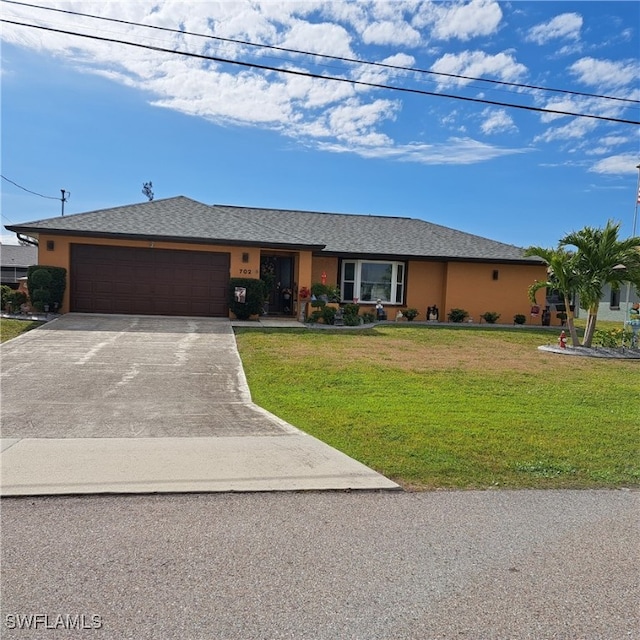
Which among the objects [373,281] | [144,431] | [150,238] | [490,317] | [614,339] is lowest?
[144,431]

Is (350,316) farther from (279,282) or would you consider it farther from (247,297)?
(279,282)

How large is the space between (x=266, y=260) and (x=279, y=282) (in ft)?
3.29

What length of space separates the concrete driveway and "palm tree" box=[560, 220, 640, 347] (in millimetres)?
9530

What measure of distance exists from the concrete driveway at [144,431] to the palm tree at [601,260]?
9530mm

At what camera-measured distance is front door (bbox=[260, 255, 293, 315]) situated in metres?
19.9

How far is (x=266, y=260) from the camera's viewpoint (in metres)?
20.0

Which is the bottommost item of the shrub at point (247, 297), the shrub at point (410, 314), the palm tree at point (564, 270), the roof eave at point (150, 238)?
the shrub at point (410, 314)

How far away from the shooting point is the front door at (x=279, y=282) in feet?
65.3

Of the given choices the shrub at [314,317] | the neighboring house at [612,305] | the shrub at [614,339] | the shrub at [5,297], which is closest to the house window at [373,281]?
the shrub at [314,317]

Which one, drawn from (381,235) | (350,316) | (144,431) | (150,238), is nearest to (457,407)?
(144,431)

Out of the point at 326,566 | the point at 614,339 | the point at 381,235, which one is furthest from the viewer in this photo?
the point at 381,235

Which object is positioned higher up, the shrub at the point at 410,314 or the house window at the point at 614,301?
the house window at the point at 614,301

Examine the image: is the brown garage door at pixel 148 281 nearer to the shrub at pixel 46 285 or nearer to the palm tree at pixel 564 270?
the shrub at pixel 46 285

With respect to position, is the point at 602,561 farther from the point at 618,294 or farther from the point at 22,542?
the point at 618,294
